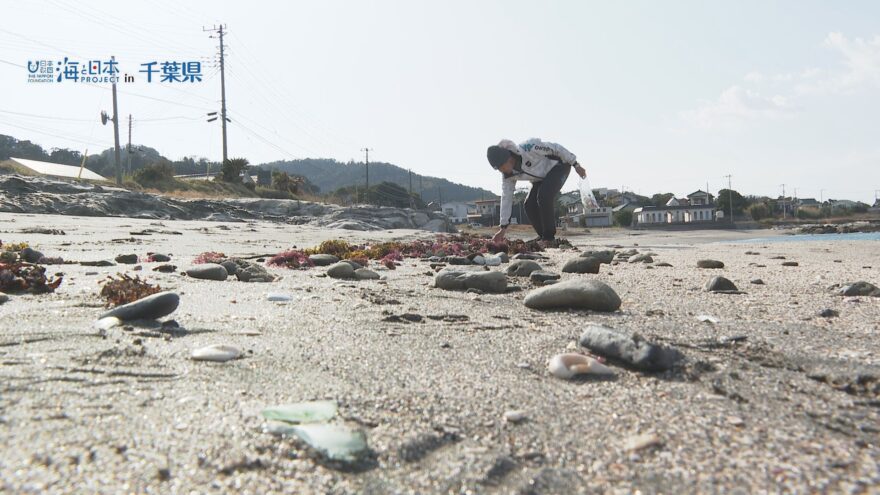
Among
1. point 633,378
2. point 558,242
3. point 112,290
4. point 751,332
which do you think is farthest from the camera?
point 558,242

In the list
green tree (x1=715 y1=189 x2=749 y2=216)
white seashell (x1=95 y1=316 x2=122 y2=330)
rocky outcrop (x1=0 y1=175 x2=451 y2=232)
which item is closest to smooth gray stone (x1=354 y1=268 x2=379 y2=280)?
white seashell (x1=95 y1=316 x2=122 y2=330)

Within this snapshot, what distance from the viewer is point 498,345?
2316 mm

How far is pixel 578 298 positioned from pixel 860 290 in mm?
1978

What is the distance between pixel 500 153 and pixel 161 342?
6.97m

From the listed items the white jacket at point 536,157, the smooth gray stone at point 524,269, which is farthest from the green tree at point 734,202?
the smooth gray stone at point 524,269

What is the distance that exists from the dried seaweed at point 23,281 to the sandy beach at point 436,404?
1.25ft

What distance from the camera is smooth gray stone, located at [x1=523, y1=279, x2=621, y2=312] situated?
313 centimetres

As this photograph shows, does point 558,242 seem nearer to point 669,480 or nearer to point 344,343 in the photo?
point 344,343

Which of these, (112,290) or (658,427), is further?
(112,290)

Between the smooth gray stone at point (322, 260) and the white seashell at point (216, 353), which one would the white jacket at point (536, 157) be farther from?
the white seashell at point (216, 353)

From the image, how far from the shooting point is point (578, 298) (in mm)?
3143

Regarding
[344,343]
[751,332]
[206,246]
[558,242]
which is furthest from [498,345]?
[558,242]

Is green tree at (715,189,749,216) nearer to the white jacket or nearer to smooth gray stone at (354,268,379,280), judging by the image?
the white jacket

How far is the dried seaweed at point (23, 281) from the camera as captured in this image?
320 centimetres
